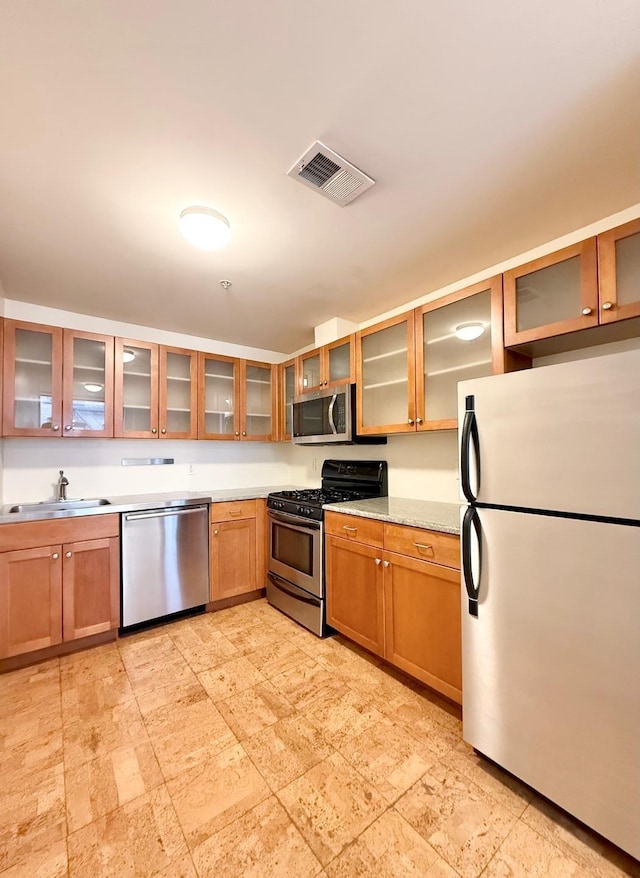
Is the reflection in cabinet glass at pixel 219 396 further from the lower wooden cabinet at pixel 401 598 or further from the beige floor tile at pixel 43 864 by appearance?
the beige floor tile at pixel 43 864

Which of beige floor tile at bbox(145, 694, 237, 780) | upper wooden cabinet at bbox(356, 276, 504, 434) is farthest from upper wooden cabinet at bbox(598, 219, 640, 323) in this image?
beige floor tile at bbox(145, 694, 237, 780)

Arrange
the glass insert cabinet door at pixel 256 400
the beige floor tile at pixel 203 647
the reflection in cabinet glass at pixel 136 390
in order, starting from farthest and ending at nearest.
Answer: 1. the glass insert cabinet door at pixel 256 400
2. the reflection in cabinet glass at pixel 136 390
3. the beige floor tile at pixel 203 647

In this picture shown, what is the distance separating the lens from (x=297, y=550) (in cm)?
282

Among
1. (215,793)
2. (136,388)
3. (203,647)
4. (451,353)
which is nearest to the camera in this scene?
(215,793)

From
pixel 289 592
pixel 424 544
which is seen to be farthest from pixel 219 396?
pixel 424 544

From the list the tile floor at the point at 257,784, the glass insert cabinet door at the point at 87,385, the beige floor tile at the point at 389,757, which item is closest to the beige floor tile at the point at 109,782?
the tile floor at the point at 257,784

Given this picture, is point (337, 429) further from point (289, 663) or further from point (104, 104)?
point (104, 104)

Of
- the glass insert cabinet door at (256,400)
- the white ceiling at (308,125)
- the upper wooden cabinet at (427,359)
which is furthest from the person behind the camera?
the glass insert cabinet door at (256,400)

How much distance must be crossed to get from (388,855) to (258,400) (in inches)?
126

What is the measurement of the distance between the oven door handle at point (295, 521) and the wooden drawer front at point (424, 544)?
2.13ft

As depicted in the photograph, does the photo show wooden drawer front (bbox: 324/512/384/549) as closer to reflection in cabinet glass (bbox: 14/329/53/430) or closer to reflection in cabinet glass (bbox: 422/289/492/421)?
reflection in cabinet glass (bbox: 422/289/492/421)

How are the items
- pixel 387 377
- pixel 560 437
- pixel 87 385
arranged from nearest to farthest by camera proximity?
1. pixel 560 437
2. pixel 387 377
3. pixel 87 385

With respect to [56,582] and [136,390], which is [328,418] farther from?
[56,582]

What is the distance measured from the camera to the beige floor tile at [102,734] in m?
1.60
